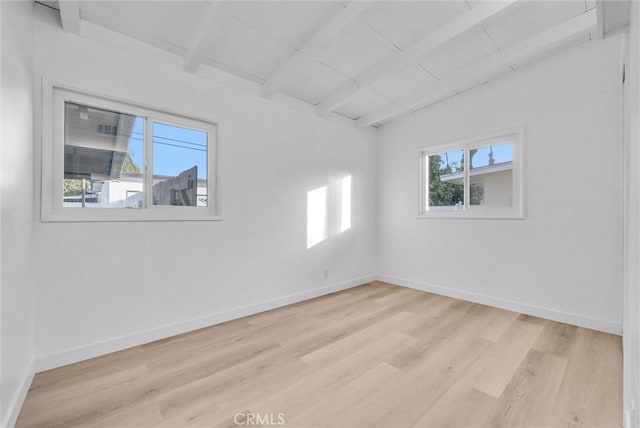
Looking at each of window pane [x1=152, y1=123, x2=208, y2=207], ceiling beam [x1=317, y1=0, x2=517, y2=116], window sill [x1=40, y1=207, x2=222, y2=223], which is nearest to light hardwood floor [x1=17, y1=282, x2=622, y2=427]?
window sill [x1=40, y1=207, x2=222, y2=223]

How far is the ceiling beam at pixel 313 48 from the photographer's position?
6.76 ft

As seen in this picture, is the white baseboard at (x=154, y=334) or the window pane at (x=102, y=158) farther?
the window pane at (x=102, y=158)

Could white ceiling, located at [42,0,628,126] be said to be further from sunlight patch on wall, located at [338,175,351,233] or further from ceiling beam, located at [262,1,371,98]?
sunlight patch on wall, located at [338,175,351,233]

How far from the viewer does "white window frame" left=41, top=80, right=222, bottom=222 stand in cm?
190

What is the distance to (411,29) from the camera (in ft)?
7.78

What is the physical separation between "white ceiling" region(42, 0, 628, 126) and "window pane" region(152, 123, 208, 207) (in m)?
0.70

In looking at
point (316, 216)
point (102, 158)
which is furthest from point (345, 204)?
point (102, 158)

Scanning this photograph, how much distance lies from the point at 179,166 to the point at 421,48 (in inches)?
99.6

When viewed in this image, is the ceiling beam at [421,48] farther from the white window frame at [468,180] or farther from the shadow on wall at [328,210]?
the white window frame at [468,180]

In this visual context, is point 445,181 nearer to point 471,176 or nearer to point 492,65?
point 471,176

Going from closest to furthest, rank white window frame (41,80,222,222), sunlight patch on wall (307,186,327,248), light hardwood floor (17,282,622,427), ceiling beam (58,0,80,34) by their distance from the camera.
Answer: light hardwood floor (17,282,622,427), ceiling beam (58,0,80,34), white window frame (41,80,222,222), sunlight patch on wall (307,186,327,248)

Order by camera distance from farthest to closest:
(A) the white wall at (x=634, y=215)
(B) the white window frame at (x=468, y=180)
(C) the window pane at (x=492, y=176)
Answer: (C) the window pane at (x=492, y=176) < (B) the white window frame at (x=468, y=180) < (A) the white wall at (x=634, y=215)

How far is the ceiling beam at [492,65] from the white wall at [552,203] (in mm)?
243

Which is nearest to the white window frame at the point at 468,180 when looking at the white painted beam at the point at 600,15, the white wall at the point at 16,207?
the white painted beam at the point at 600,15
